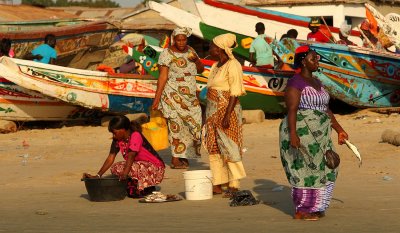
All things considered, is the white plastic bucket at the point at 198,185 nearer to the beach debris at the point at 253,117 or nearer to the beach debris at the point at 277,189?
the beach debris at the point at 277,189

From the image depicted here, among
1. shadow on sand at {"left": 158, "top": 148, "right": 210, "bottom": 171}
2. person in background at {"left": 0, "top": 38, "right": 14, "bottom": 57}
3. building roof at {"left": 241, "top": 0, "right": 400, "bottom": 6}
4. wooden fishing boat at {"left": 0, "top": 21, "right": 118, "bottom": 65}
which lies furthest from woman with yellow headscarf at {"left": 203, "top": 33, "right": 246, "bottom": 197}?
building roof at {"left": 241, "top": 0, "right": 400, "bottom": 6}

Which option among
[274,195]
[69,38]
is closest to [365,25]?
[69,38]

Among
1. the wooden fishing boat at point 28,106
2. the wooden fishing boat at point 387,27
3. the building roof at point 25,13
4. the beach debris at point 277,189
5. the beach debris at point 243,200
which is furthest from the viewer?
the building roof at point 25,13

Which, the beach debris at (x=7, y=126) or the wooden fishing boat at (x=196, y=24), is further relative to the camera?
the wooden fishing boat at (x=196, y=24)

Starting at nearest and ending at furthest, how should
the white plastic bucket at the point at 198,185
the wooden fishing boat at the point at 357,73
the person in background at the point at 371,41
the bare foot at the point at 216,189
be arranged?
the white plastic bucket at the point at 198,185 → the bare foot at the point at 216,189 → the wooden fishing boat at the point at 357,73 → the person in background at the point at 371,41

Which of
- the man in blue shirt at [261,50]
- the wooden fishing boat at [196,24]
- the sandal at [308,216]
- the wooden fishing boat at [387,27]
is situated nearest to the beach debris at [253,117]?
the man in blue shirt at [261,50]

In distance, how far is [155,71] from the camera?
17.0 m

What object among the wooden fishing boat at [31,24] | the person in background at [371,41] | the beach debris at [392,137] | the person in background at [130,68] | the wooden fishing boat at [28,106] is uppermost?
the person in background at [371,41]

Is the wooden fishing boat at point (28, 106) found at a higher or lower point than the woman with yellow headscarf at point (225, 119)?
lower

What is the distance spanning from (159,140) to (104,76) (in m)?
5.80

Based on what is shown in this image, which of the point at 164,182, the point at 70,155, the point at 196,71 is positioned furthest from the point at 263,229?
the point at 70,155

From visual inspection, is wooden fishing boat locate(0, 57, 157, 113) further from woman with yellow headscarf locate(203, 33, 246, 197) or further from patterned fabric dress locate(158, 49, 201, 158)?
woman with yellow headscarf locate(203, 33, 246, 197)

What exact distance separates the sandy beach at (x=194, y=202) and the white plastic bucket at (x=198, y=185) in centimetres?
11

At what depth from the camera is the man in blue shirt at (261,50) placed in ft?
56.7
